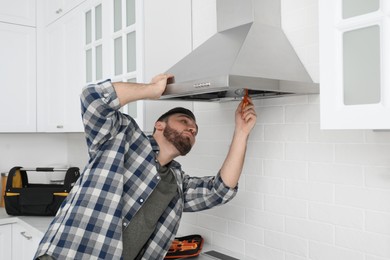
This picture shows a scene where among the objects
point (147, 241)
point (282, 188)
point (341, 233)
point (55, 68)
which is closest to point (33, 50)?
point (55, 68)

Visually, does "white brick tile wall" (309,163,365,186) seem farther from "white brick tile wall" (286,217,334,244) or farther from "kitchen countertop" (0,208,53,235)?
"kitchen countertop" (0,208,53,235)

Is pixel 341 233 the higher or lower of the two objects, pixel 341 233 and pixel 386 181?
the lower

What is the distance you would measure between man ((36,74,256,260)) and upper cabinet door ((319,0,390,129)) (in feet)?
1.97

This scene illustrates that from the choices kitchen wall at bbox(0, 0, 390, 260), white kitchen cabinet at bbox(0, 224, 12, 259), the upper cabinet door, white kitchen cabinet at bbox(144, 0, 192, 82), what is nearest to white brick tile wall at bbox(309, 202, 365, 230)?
kitchen wall at bbox(0, 0, 390, 260)

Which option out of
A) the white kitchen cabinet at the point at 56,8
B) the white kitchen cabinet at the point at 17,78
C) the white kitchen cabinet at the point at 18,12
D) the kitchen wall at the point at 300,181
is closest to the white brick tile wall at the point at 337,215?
the kitchen wall at the point at 300,181

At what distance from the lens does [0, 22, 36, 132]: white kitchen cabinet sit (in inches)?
118

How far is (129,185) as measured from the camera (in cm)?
162

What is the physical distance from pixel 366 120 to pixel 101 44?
5.59 feet

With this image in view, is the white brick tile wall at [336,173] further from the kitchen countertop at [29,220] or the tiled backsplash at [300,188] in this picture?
the kitchen countertop at [29,220]

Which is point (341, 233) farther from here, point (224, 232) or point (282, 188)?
point (224, 232)

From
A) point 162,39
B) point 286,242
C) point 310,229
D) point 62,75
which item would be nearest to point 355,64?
point 310,229

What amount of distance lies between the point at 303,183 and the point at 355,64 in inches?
27.3

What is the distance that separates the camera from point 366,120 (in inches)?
40.2

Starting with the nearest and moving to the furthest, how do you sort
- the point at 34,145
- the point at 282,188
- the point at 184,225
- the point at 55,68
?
the point at 282,188 < the point at 184,225 < the point at 55,68 < the point at 34,145
